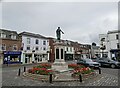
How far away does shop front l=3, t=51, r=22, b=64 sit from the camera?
3928cm

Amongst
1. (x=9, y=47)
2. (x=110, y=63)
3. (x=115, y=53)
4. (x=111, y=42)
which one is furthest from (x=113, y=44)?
(x=9, y=47)

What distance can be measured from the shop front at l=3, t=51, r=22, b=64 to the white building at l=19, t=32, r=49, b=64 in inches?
57.1

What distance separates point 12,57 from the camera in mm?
41125

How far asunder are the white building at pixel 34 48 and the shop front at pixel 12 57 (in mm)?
1450

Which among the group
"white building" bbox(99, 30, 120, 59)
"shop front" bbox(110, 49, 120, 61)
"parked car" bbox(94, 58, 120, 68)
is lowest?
"parked car" bbox(94, 58, 120, 68)

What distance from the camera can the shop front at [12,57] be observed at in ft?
129

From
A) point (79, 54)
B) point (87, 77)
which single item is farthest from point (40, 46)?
point (87, 77)

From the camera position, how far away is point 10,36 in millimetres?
41562

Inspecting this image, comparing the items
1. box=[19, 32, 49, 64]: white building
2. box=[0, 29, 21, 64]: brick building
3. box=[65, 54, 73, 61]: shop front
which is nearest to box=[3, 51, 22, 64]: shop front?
box=[0, 29, 21, 64]: brick building

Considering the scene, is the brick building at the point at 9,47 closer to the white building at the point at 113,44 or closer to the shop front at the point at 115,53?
the white building at the point at 113,44

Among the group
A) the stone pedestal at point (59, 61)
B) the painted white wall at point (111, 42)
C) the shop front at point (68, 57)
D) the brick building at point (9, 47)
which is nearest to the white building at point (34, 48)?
the brick building at point (9, 47)

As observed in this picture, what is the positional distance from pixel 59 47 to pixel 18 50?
26.0 metres

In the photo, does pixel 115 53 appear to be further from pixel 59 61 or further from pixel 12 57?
pixel 59 61

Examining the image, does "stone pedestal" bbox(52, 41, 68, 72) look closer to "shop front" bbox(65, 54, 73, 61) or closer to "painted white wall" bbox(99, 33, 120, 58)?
"painted white wall" bbox(99, 33, 120, 58)
